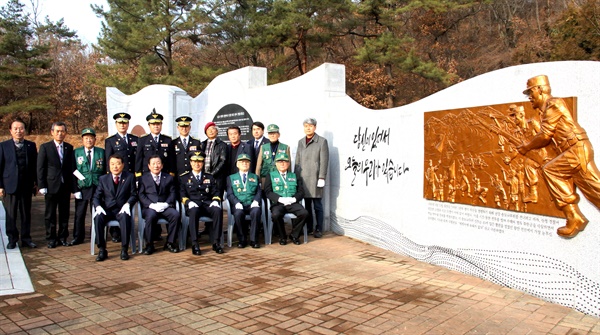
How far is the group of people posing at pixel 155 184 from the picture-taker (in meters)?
5.91

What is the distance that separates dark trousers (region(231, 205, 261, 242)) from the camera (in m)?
6.16

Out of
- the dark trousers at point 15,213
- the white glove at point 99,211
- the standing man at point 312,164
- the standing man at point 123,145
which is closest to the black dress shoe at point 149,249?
the white glove at point 99,211

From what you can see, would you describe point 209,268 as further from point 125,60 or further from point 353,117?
point 125,60

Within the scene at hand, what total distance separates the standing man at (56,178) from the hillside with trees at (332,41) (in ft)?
37.8

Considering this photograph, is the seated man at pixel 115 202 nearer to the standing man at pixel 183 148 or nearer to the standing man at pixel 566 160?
the standing man at pixel 183 148

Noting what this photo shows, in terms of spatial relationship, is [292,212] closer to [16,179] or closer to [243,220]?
[243,220]

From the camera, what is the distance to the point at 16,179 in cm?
609

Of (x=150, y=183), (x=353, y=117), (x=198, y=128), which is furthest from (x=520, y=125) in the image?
(x=198, y=128)

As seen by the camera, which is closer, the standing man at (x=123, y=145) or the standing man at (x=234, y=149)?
the standing man at (x=123, y=145)

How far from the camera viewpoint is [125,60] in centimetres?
2080

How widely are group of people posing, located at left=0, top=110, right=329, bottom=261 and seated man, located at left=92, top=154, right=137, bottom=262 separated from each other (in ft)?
0.04

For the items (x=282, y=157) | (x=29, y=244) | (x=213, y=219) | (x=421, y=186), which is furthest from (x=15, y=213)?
(x=421, y=186)

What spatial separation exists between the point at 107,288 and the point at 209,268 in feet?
3.64

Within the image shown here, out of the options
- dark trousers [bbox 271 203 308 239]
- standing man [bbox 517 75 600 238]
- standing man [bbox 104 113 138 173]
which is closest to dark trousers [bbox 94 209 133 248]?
standing man [bbox 104 113 138 173]
